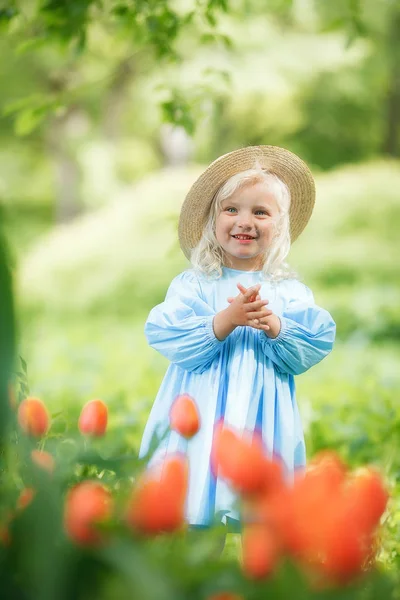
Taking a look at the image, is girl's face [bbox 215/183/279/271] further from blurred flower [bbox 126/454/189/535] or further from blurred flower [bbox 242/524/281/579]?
blurred flower [bbox 242/524/281/579]

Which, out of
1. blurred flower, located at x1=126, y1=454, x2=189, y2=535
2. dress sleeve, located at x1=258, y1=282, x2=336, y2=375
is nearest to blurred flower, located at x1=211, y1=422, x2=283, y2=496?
blurred flower, located at x1=126, y1=454, x2=189, y2=535

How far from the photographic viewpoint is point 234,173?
2496 millimetres

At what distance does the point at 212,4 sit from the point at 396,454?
2.26 meters

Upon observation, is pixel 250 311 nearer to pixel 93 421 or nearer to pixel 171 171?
pixel 93 421

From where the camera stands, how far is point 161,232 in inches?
461

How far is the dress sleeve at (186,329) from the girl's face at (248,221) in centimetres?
17

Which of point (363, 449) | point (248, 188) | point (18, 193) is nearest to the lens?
point (248, 188)

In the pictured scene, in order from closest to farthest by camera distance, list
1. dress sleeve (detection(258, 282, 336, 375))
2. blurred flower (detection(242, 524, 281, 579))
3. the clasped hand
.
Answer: blurred flower (detection(242, 524, 281, 579)) → the clasped hand → dress sleeve (detection(258, 282, 336, 375))

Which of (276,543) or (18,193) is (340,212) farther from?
(18,193)

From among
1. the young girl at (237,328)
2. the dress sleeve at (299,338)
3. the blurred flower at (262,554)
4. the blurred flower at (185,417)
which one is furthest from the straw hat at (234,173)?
the blurred flower at (262,554)

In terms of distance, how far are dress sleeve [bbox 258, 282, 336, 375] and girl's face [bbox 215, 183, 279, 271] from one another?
0.20m

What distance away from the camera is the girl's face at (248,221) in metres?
2.38

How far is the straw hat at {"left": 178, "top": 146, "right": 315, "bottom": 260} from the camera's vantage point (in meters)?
2.48

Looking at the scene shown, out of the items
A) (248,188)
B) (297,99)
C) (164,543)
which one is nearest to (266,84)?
(297,99)
